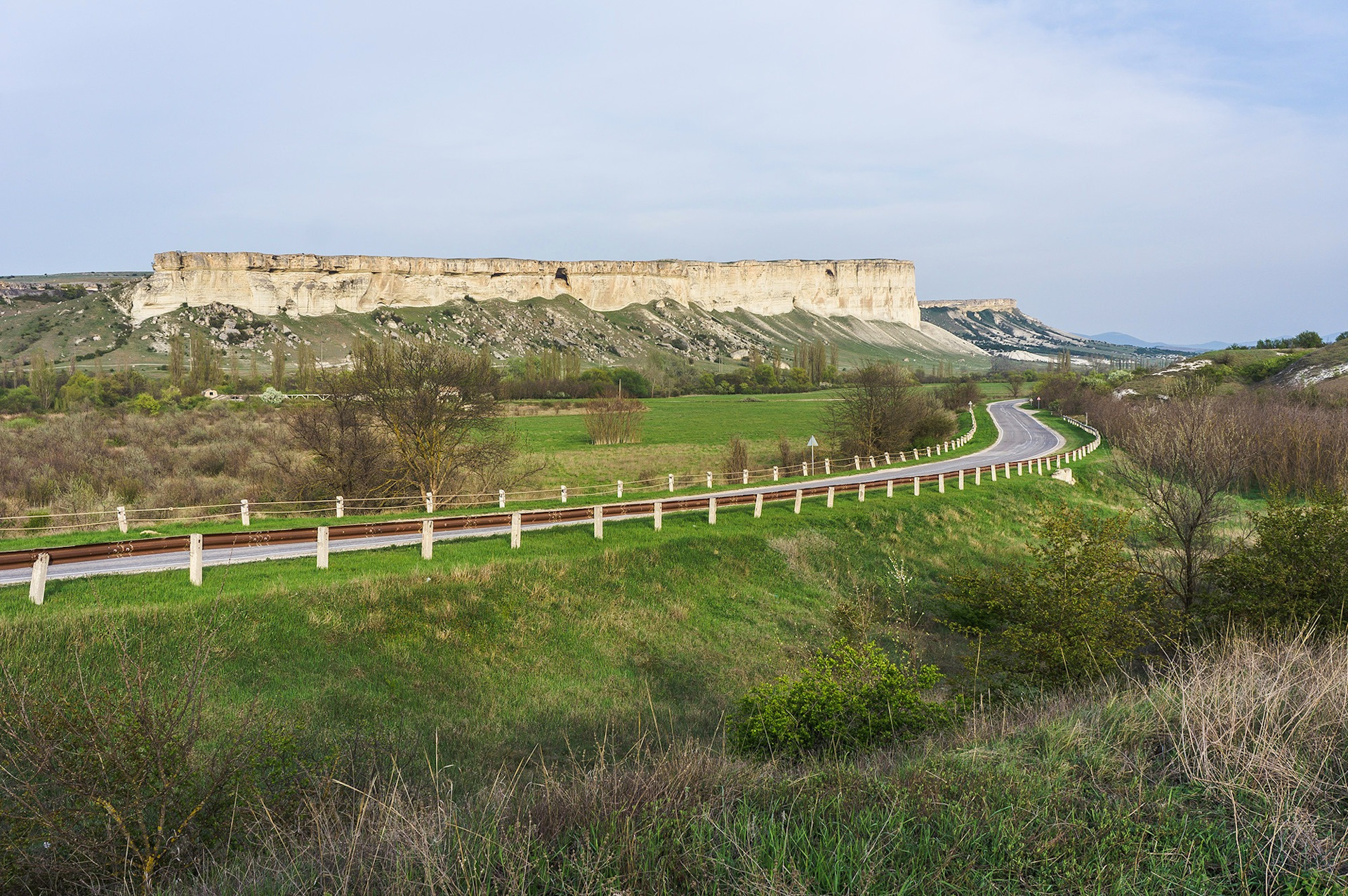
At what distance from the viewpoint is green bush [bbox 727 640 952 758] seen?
9109 millimetres

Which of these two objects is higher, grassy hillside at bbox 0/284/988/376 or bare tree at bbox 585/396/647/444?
grassy hillside at bbox 0/284/988/376

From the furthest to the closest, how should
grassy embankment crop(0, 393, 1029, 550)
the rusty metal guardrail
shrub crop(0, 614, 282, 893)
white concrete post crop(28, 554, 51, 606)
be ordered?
1. grassy embankment crop(0, 393, 1029, 550)
2. the rusty metal guardrail
3. white concrete post crop(28, 554, 51, 606)
4. shrub crop(0, 614, 282, 893)

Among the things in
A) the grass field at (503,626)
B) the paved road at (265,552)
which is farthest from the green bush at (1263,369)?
the grass field at (503,626)

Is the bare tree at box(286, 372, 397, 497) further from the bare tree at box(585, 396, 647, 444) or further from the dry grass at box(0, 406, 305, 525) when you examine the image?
the bare tree at box(585, 396, 647, 444)

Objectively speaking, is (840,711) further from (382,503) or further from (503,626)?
(382,503)

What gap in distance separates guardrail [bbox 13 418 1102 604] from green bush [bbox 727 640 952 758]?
8478 millimetres

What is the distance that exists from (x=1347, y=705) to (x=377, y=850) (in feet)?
22.4

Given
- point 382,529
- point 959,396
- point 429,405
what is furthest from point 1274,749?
point 959,396

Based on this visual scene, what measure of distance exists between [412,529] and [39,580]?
331 inches

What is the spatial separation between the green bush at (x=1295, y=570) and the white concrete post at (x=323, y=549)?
16517mm

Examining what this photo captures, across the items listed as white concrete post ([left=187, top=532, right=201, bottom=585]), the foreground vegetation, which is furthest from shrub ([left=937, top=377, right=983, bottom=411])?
white concrete post ([left=187, top=532, right=201, bottom=585])

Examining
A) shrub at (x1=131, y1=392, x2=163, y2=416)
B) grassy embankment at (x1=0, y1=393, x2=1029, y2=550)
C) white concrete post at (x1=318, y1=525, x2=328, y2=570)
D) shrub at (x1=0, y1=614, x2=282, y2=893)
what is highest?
shrub at (x1=0, y1=614, x2=282, y2=893)

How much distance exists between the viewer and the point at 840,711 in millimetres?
9406

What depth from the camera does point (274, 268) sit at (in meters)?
170
